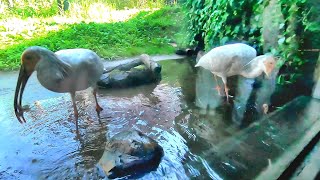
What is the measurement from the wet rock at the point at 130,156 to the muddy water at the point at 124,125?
0.07m

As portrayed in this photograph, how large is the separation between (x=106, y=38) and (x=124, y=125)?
4.40 m

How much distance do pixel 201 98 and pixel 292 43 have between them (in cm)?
126

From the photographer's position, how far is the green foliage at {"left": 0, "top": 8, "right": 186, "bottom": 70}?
6242 millimetres

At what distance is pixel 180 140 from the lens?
287 centimetres

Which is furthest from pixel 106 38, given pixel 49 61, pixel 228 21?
pixel 49 61

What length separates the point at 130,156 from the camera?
244cm

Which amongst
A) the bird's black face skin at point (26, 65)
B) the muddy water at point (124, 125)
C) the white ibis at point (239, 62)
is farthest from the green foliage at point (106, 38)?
the white ibis at point (239, 62)

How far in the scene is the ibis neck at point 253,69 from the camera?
11.8ft

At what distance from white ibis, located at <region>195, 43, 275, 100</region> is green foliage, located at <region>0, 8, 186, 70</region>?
9.66 feet

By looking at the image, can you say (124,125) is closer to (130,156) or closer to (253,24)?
(130,156)

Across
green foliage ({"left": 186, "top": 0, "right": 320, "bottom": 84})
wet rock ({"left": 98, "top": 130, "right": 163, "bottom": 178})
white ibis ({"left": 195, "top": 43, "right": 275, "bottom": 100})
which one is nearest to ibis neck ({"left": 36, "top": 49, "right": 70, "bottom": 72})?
wet rock ({"left": 98, "top": 130, "right": 163, "bottom": 178})

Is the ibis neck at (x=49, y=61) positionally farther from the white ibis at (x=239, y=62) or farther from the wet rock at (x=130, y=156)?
the white ibis at (x=239, y=62)

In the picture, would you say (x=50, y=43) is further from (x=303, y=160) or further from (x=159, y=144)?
(x=303, y=160)

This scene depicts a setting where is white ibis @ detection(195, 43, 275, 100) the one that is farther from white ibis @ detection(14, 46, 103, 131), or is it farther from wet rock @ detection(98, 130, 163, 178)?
wet rock @ detection(98, 130, 163, 178)
